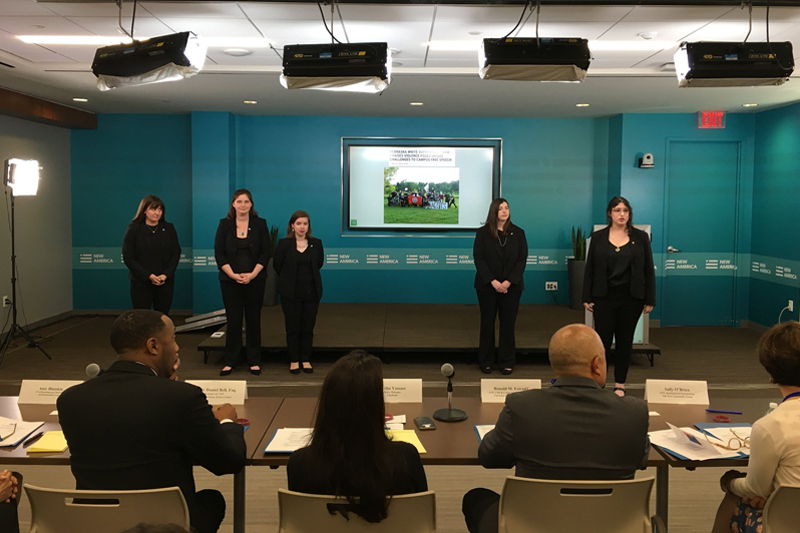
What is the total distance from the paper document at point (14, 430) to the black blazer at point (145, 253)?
308 cm

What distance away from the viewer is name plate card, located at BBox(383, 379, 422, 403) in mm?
3125

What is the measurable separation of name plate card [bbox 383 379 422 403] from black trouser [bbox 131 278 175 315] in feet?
10.7

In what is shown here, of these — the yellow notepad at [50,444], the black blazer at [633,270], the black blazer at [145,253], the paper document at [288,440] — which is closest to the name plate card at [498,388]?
the paper document at [288,440]

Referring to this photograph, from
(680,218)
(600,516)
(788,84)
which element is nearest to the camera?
(600,516)

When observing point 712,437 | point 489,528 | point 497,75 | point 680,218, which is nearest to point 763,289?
point 680,218

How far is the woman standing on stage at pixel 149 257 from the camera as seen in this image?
225 inches

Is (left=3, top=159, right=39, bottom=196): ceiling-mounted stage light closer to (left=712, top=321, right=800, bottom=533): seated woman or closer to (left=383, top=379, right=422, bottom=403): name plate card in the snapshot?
(left=383, top=379, right=422, bottom=403): name plate card

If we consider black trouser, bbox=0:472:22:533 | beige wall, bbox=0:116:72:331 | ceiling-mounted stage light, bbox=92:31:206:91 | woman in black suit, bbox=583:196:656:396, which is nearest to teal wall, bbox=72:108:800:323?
beige wall, bbox=0:116:72:331

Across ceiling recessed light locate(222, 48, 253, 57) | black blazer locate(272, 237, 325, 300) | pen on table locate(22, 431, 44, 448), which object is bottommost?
pen on table locate(22, 431, 44, 448)

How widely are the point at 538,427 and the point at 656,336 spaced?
22.1 feet

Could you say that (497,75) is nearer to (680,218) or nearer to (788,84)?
(788,84)

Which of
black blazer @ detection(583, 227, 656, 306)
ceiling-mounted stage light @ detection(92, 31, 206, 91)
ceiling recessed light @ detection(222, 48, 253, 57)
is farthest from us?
ceiling recessed light @ detection(222, 48, 253, 57)

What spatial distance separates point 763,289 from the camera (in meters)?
8.40

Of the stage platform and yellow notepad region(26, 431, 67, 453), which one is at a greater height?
yellow notepad region(26, 431, 67, 453)
